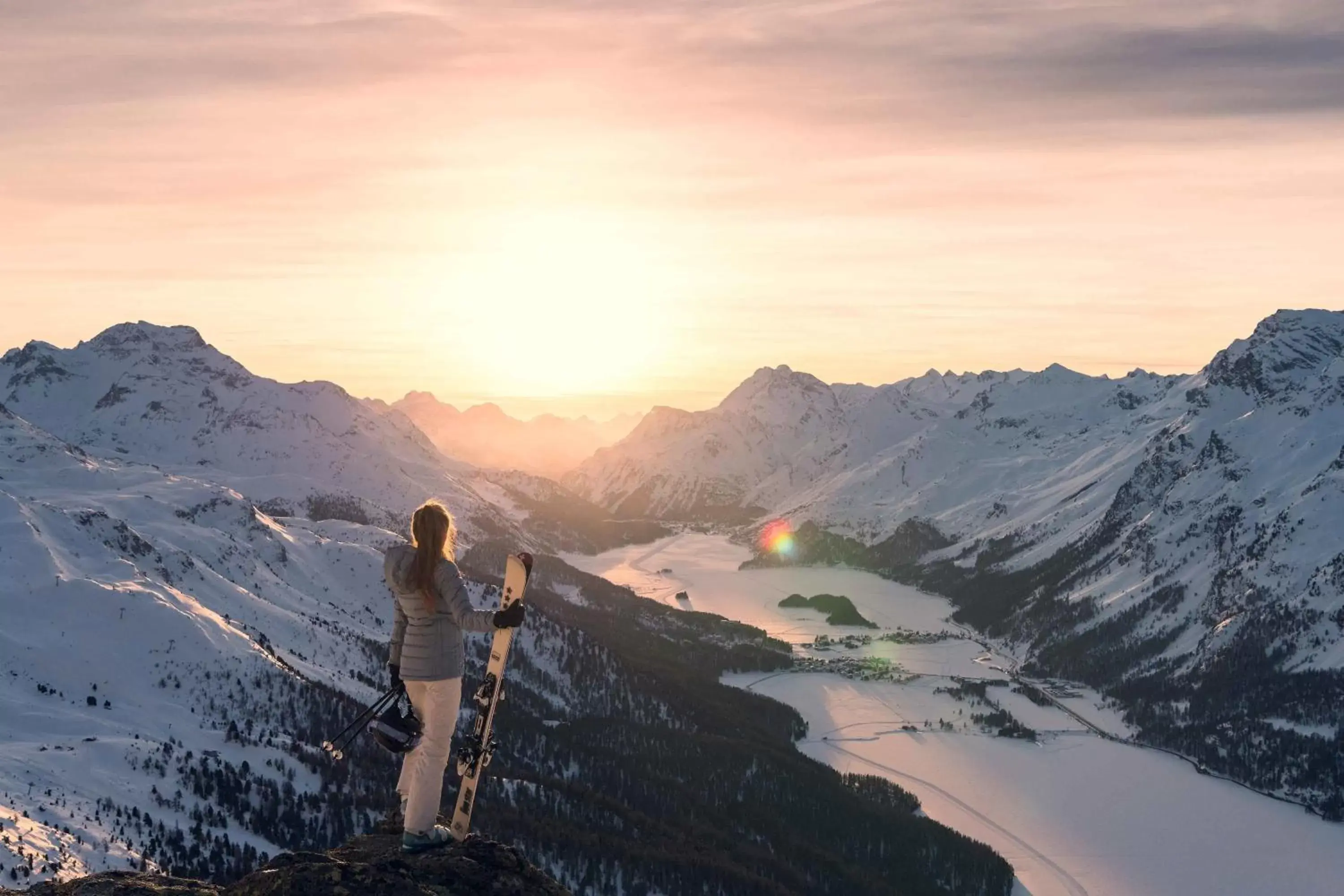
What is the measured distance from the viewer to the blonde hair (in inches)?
885

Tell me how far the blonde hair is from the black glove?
147 centimetres

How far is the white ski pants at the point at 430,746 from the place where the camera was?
2300 centimetres

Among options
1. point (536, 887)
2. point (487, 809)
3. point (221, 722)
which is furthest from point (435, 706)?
point (221, 722)

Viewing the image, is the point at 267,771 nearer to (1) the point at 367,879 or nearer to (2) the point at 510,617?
(1) the point at 367,879

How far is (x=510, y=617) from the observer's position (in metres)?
22.5

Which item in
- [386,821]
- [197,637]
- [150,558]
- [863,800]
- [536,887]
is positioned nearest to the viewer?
[536,887]

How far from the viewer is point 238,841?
105m

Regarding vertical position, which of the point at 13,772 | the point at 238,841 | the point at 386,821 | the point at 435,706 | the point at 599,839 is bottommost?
the point at 599,839

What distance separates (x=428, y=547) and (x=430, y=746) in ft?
14.8

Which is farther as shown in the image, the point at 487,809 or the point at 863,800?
the point at 863,800

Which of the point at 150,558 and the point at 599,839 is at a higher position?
the point at 150,558

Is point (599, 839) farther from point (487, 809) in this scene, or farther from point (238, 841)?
point (238, 841)

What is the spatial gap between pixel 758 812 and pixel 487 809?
50.1 metres

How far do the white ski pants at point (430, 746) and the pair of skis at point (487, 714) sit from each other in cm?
55
